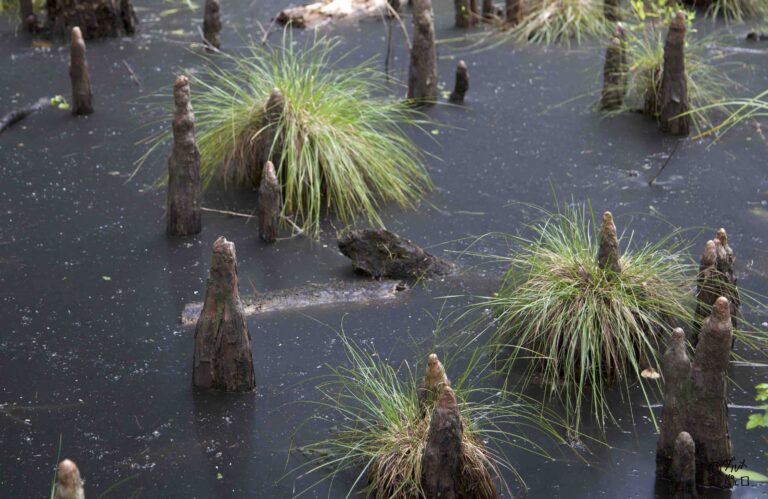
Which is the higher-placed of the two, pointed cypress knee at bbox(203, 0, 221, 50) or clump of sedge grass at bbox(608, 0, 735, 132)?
pointed cypress knee at bbox(203, 0, 221, 50)

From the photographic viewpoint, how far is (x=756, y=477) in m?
3.80

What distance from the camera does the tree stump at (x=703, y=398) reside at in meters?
3.94

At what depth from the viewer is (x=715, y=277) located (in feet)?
16.2

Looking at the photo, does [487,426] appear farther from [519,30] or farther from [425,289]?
[519,30]

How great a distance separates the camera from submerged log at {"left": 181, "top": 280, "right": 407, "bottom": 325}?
561 centimetres

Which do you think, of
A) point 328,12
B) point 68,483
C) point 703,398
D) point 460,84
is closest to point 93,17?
point 328,12

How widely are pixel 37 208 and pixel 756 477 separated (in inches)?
182

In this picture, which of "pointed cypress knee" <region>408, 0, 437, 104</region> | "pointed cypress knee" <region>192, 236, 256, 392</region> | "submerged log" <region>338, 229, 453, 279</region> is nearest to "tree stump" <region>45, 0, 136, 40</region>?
"pointed cypress knee" <region>408, 0, 437, 104</region>

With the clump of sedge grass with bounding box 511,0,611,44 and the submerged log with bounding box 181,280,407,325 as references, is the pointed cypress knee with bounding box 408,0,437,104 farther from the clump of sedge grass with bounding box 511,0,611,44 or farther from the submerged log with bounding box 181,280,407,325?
the submerged log with bounding box 181,280,407,325

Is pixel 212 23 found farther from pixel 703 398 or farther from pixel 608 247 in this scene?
pixel 703 398

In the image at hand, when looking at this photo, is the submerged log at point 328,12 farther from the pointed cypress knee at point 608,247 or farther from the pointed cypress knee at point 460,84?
the pointed cypress knee at point 608,247

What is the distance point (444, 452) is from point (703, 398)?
102 cm

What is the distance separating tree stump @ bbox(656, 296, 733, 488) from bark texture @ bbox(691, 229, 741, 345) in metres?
0.94

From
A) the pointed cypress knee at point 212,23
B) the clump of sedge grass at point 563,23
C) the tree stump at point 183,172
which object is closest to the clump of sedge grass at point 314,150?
the tree stump at point 183,172
